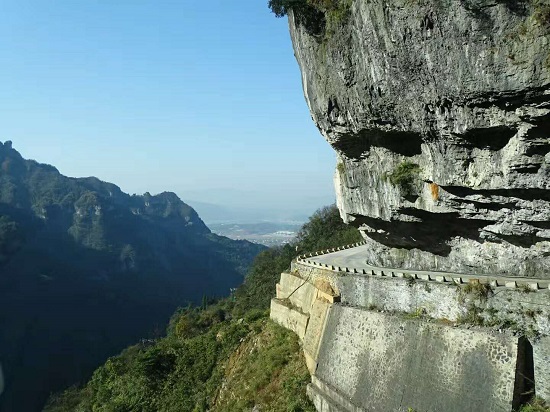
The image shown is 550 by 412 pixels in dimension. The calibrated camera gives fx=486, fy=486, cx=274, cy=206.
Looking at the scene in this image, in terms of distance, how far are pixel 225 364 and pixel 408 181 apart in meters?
16.5

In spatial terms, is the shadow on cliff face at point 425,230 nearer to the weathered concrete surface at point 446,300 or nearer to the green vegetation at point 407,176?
the green vegetation at point 407,176

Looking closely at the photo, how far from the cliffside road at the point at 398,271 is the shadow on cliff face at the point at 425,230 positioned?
1.16m

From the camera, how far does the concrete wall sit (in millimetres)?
13570

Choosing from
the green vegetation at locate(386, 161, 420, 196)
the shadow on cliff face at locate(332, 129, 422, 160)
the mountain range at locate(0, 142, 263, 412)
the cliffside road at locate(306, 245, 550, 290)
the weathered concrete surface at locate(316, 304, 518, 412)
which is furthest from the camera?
the mountain range at locate(0, 142, 263, 412)

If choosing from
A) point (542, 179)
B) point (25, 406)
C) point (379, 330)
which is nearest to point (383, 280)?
point (379, 330)

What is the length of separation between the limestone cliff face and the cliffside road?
623 millimetres

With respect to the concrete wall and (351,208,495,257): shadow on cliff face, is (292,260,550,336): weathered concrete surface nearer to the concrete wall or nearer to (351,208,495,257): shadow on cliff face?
the concrete wall

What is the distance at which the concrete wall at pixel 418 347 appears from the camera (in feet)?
44.5

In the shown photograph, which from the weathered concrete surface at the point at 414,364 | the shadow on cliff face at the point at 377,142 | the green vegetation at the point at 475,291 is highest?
the shadow on cliff face at the point at 377,142

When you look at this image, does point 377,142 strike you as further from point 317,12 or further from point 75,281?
point 75,281

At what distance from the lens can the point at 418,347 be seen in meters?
16.3

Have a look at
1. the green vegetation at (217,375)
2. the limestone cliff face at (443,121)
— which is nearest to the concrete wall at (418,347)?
the green vegetation at (217,375)

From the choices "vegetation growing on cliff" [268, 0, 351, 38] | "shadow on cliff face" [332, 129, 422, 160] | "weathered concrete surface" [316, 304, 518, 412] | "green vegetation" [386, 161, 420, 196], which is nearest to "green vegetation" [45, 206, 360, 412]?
"weathered concrete surface" [316, 304, 518, 412]

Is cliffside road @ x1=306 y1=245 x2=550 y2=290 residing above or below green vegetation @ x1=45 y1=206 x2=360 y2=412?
above
